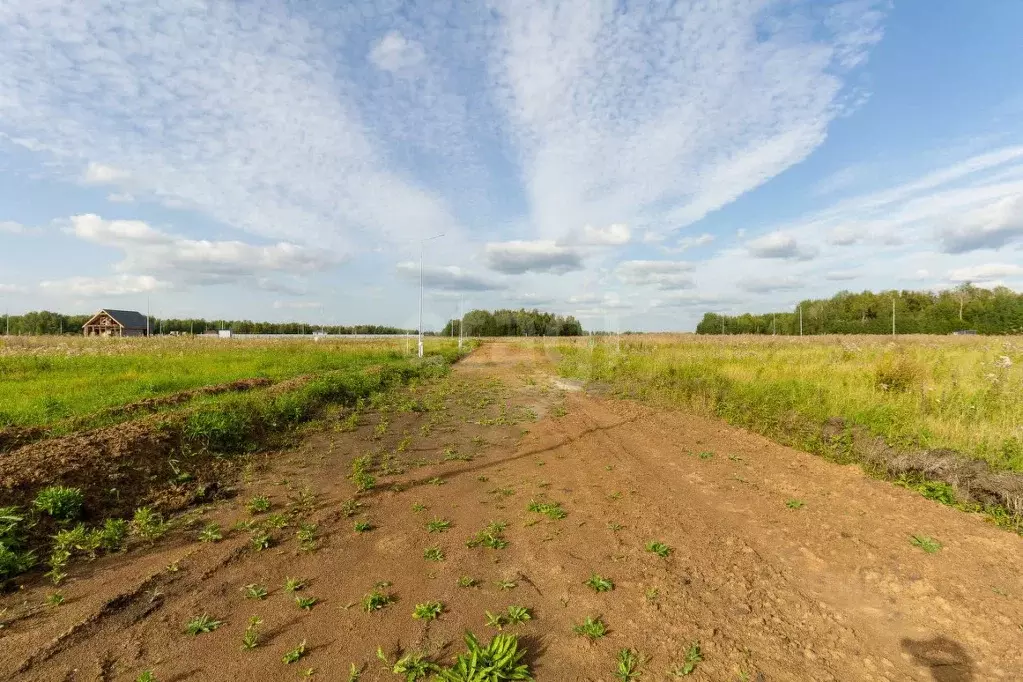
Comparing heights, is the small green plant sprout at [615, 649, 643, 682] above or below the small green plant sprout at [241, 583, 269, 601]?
below

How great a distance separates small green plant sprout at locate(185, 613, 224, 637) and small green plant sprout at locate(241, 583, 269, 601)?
0.33m

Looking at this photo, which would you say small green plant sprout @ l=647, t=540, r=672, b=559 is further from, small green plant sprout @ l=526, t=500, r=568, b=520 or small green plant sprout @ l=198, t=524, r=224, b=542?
small green plant sprout @ l=198, t=524, r=224, b=542

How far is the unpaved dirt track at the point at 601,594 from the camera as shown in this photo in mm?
3107

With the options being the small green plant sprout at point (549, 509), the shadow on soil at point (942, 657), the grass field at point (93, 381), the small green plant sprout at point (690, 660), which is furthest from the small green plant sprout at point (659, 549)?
the grass field at point (93, 381)

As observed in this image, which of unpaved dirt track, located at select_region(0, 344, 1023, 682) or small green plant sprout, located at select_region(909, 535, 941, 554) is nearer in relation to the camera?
unpaved dirt track, located at select_region(0, 344, 1023, 682)

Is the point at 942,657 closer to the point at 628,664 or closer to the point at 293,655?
the point at 628,664

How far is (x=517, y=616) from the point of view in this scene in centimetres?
349

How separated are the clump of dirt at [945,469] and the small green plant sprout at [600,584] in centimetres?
487

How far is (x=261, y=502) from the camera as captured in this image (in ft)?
18.5

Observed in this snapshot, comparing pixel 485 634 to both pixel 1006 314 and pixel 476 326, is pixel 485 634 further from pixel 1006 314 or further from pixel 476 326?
pixel 476 326

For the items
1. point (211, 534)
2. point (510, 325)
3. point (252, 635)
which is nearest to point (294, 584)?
point (252, 635)

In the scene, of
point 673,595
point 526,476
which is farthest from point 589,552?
point 526,476

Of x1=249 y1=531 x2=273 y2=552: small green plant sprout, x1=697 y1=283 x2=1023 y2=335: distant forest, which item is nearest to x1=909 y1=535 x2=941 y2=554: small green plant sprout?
x1=249 y1=531 x2=273 y2=552: small green plant sprout

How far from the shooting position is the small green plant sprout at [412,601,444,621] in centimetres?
349
